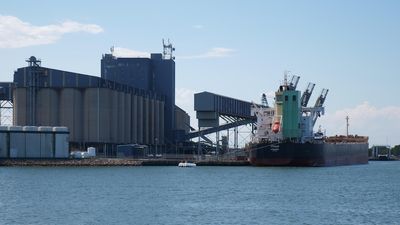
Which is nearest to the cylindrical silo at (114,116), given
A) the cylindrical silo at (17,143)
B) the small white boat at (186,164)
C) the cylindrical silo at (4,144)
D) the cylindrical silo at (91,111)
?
the cylindrical silo at (91,111)

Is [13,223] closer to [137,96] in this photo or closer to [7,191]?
[7,191]

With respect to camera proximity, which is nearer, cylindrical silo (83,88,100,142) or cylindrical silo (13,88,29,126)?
cylindrical silo (13,88,29,126)

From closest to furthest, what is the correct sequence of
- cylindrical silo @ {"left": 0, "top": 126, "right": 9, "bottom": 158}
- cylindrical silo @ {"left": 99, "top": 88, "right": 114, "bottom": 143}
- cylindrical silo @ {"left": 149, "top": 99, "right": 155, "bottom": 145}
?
cylindrical silo @ {"left": 0, "top": 126, "right": 9, "bottom": 158} < cylindrical silo @ {"left": 99, "top": 88, "right": 114, "bottom": 143} < cylindrical silo @ {"left": 149, "top": 99, "right": 155, "bottom": 145}

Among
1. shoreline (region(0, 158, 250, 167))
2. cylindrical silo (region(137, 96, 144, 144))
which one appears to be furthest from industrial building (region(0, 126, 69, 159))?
cylindrical silo (region(137, 96, 144, 144))

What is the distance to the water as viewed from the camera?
43.6 metres

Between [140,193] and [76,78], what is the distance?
66693 millimetres

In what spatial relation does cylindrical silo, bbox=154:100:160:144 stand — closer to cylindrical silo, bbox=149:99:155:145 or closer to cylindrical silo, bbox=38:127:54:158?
cylindrical silo, bbox=149:99:155:145

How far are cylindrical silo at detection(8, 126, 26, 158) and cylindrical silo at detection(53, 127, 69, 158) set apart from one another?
13.2 feet

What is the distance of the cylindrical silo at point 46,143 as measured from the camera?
10594 cm

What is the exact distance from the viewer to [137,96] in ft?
436

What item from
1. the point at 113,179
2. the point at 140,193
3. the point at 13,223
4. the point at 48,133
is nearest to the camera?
the point at 13,223

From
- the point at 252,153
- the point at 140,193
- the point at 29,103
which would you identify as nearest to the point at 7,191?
the point at 140,193

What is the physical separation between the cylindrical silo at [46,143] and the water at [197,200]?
26.1 metres

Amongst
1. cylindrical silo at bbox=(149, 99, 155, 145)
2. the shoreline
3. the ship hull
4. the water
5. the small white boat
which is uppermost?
cylindrical silo at bbox=(149, 99, 155, 145)
